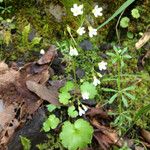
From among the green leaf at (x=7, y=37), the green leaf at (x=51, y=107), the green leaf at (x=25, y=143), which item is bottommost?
the green leaf at (x=25, y=143)

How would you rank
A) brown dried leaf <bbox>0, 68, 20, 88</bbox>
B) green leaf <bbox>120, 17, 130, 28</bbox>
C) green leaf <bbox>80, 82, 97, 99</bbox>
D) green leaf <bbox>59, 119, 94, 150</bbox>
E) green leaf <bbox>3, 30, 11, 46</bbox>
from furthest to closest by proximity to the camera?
green leaf <bbox>120, 17, 130, 28</bbox>, green leaf <bbox>3, 30, 11, 46</bbox>, brown dried leaf <bbox>0, 68, 20, 88</bbox>, green leaf <bbox>80, 82, 97, 99</bbox>, green leaf <bbox>59, 119, 94, 150</bbox>

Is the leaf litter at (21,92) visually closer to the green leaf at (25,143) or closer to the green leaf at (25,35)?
the green leaf at (25,143)

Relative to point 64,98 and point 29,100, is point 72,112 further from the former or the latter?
point 29,100

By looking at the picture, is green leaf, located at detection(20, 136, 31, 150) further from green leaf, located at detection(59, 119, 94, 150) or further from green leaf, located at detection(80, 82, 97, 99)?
green leaf, located at detection(80, 82, 97, 99)

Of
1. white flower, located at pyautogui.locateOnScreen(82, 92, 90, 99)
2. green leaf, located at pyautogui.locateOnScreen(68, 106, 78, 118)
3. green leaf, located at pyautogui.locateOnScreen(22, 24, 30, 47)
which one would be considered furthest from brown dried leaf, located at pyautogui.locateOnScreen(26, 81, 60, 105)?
green leaf, located at pyautogui.locateOnScreen(22, 24, 30, 47)

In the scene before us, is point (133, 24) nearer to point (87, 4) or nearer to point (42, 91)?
point (87, 4)

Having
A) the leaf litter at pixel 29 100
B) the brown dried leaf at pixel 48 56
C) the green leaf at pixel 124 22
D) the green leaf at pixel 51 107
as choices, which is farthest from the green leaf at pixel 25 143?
the green leaf at pixel 124 22
